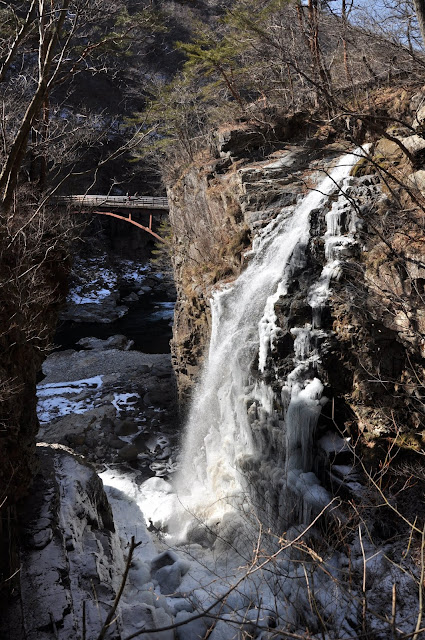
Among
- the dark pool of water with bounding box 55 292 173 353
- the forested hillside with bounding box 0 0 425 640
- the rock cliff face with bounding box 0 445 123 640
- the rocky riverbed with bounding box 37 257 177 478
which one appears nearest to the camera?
the rock cliff face with bounding box 0 445 123 640

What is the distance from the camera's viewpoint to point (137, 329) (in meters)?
22.2

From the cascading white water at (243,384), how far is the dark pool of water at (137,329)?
953 centimetres

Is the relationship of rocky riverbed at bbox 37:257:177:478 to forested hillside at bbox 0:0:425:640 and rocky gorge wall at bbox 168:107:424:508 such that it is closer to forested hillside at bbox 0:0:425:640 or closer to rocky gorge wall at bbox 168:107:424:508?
forested hillside at bbox 0:0:425:640

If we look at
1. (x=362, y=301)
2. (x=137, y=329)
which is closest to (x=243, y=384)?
(x=362, y=301)

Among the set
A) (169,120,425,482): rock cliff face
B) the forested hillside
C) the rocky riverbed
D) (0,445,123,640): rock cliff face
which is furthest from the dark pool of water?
(0,445,123,640): rock cliff face

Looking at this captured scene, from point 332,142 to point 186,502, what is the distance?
30.8 ft

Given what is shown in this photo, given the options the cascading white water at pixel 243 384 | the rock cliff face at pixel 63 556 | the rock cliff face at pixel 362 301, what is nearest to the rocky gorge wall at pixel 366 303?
the rock cliff face at pixel 362 301

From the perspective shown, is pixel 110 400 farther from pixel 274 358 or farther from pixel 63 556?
pixel 63 556

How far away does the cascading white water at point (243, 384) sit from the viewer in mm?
7531

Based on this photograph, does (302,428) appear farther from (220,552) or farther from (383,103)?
(383,103)

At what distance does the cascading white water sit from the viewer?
297 inches

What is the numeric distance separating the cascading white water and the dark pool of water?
953cm

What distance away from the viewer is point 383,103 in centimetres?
966

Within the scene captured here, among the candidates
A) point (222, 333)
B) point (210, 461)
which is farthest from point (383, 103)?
point (210, 461)
